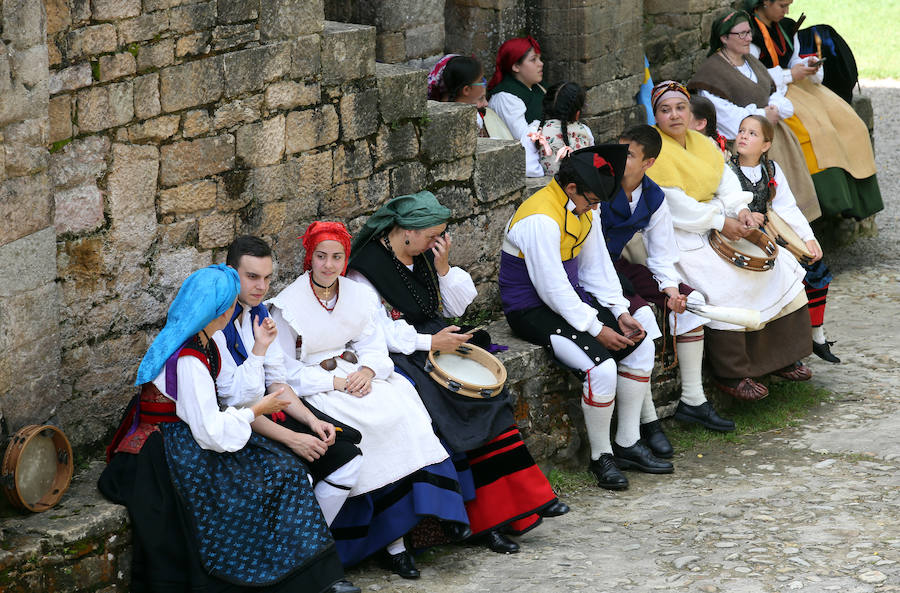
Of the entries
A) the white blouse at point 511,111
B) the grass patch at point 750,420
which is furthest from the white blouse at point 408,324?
the white blouse at point 511,111

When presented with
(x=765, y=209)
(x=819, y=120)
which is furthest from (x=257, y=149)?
(x=819, y=120)

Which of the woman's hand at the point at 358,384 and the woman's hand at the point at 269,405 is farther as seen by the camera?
the woman's hand at the point at 358,384

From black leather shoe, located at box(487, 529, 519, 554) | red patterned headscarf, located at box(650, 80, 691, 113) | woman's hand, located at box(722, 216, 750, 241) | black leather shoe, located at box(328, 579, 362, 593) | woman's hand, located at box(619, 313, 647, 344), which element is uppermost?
red patterned headscarf, located at box(650, 80, 691, 113)

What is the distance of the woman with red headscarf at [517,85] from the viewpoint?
7.51 meters

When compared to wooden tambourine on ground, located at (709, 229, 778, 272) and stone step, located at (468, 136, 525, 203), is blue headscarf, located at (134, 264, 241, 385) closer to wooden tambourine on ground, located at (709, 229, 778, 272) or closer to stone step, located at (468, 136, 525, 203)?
stone step, located at (468, 136, 525, 203)

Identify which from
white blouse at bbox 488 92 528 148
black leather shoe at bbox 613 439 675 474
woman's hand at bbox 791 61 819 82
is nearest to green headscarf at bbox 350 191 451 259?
black leather shoe at bbox 613 439 675 474

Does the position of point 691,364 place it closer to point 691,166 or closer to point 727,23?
point 691,166

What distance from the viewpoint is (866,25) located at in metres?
19.2

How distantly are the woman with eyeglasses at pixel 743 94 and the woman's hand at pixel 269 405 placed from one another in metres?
A: 4.67

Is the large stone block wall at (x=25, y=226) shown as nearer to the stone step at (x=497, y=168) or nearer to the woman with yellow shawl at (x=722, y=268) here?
the stone step at (x=497, y=168)

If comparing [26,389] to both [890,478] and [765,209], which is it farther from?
[765,209]

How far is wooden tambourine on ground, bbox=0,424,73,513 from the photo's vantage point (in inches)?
164

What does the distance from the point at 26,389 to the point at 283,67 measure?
1.81 metres

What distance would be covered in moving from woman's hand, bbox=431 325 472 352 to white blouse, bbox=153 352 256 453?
3.95 ft
